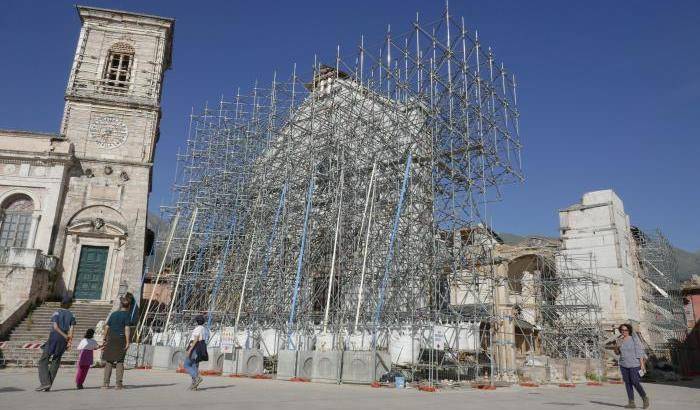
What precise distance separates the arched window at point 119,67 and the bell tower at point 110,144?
44 millimetres

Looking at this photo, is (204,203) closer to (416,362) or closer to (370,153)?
(370,153)

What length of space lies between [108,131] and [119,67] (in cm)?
367

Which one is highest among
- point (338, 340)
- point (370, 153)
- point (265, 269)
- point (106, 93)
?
point (106, 93)

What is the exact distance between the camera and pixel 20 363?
1516cm

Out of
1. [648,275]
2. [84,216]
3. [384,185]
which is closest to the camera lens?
[384,185]

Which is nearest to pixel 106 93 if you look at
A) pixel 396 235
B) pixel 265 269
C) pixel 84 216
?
pixel 84 216

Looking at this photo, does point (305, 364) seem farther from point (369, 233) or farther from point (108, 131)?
point (108, 131)

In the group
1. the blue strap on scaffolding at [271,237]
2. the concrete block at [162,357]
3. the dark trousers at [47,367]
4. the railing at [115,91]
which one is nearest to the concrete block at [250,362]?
the concrete block at [162,357]

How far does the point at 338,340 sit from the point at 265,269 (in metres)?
7.19

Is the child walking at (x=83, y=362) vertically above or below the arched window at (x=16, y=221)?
below

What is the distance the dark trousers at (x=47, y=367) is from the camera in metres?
7.89

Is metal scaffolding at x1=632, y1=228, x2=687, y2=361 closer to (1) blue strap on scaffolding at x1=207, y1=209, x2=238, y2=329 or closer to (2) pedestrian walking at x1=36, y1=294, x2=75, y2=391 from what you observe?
(1) blue strap on scaffolding at x1=207, y1=209, x2=238, y2=329

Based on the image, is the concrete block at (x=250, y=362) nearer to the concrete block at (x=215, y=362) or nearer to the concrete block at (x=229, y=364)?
the concrete block at (x=229, y=364)

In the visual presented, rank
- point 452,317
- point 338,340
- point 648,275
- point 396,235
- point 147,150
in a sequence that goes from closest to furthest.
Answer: point 338,340 < point 452,317 < point 396,235 < point 147,150 < point 648,275
